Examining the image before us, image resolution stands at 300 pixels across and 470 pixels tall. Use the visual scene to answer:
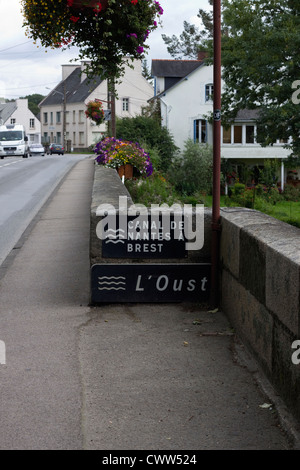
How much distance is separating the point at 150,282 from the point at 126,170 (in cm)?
1082

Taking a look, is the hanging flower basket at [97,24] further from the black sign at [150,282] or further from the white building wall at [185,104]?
the white building wall at [185,104]

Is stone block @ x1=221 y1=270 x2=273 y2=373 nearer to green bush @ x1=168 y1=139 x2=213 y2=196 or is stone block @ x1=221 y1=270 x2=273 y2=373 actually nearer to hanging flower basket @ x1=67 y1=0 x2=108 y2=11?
hanging flower basket @ x1=67 y1=0 x2=108 y2=11

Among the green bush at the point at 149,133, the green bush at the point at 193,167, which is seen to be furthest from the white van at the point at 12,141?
the green bush at the point at 193,167

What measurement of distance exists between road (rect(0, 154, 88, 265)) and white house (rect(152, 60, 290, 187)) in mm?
15995

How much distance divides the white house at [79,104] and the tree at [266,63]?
41674 millimetres

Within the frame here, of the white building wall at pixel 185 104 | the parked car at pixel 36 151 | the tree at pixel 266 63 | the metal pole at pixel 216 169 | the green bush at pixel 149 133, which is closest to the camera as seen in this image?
the metal pole at pixel 216 169

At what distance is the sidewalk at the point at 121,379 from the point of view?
3748mm

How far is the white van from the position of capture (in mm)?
55875

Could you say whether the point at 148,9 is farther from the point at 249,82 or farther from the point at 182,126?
the point at 182,126

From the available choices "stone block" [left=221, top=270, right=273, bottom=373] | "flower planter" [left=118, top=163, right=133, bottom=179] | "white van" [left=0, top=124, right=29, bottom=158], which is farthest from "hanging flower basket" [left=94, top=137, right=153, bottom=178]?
"white van" [left=0, top=124, right=29, bottom=158]

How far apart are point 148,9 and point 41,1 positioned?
1099 millimetres

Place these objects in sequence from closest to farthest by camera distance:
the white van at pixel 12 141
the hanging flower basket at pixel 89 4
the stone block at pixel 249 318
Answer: the stone block at pixel 249 318, the hanging flower basket at pixel 89 4, the white van at pixel 12 141

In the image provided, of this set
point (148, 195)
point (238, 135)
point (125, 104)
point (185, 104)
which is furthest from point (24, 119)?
point (148, 195)
